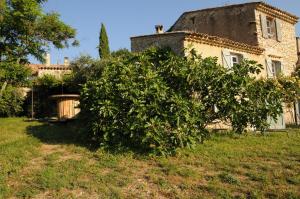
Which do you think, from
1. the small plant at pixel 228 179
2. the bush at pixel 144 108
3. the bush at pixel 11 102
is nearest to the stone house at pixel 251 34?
the bush at pixel 11 102

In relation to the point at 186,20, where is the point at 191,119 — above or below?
below

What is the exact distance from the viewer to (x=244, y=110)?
442 inches

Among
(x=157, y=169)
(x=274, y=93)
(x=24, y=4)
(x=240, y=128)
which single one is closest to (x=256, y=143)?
(x=240, y=128)

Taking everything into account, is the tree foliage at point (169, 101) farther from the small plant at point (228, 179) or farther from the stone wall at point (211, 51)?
the stone wall at point (211, 51)

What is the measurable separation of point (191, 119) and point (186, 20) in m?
13.6

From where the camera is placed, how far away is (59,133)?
1323 cm

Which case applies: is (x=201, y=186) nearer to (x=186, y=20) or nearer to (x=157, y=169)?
(x=157, y=169)

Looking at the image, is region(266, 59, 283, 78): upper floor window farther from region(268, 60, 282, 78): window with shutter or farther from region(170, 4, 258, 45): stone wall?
region(170, 4, 258, 45): stone wall

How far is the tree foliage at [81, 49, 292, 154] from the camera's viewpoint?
10.0m

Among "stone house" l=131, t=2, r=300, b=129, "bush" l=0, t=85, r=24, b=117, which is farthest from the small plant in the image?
"bush" l=0, t=85, r=24, b=117

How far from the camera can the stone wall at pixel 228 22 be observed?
20.7m

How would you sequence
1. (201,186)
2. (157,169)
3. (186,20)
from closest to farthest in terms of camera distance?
1. (201,186)
2. (157,169)
3. (186,20)

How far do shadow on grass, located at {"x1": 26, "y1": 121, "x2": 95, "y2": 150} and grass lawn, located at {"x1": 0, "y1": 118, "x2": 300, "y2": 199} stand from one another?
0.28m

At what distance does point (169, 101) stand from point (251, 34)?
12.2 metres
